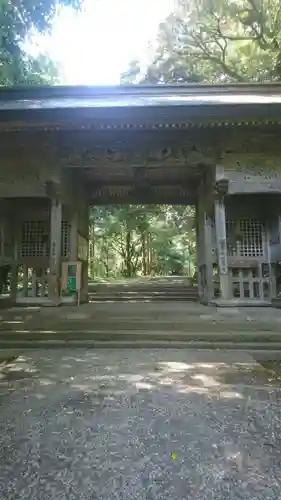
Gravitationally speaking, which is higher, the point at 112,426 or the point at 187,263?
the point at 187,263

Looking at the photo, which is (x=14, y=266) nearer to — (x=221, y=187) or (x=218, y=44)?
(x=221, y=187)

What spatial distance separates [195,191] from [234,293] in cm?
368

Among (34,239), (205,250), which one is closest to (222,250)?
(205,250)

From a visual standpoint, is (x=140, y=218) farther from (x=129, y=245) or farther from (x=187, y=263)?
(x=187, y=263)

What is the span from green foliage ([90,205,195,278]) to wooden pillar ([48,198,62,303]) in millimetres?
10788

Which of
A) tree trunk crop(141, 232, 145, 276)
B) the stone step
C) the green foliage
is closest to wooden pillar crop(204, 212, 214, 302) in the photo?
the stone step

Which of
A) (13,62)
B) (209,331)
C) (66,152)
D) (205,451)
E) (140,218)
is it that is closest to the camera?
(205,451)

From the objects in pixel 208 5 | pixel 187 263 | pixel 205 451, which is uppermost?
pixel 208 5

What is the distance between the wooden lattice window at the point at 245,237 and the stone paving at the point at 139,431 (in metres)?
5.82

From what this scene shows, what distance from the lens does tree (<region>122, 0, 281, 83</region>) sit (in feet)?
49.4

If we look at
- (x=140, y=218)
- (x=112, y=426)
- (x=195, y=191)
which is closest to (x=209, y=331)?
(x=112, y=426)

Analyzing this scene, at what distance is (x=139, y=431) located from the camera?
8.80 feet

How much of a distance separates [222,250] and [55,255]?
12.8ft

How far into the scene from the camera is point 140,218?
21656mm
